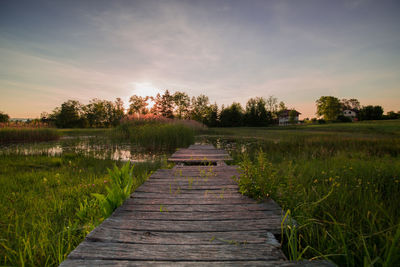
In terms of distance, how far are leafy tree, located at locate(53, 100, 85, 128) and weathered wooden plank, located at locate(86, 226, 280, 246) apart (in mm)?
61408

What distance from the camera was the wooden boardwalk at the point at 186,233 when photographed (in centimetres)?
119

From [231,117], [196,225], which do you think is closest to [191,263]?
[196,225]

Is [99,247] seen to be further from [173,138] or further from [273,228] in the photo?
[173,138]

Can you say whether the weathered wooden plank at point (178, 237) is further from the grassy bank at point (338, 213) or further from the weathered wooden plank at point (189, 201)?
the weathered wooden plank at point (189, 201)

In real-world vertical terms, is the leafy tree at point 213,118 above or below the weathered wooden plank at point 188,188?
above

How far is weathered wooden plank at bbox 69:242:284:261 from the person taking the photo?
3.94 feet

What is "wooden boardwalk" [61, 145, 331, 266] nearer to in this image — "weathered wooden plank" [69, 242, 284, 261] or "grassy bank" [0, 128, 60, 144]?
"weathered wooden plank" [69, 242, 284, 261]

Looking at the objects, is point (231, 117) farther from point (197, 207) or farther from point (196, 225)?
point (196, 225)

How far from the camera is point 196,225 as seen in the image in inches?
65.1

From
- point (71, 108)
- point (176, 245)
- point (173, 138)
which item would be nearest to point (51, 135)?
point (173, 138)

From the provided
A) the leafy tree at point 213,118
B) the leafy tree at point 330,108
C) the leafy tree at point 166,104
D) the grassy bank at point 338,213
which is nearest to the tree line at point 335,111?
the leafy tree at point 330,108

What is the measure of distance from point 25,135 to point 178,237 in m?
16.3

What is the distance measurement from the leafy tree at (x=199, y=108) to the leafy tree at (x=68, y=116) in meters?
34.8

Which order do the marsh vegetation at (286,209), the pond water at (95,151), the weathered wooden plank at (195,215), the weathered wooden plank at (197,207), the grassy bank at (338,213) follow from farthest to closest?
the pond water at (95,151)
the weathered wooden plank at (197,207)
the weathered wooden plank at (195,215)
the marsh vegetation at (286,209)
the grassy bank at (338,213)
